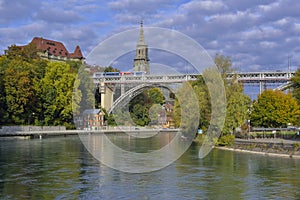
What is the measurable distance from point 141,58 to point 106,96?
38.2m

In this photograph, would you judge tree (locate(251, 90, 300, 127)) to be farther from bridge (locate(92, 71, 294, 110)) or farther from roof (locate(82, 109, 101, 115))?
roof (locate(82, 109, 101, 115))

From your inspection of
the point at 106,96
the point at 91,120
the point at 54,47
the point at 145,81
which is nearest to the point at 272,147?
the point at 145,81

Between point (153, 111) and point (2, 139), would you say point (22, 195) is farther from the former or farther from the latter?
point (153, 111)

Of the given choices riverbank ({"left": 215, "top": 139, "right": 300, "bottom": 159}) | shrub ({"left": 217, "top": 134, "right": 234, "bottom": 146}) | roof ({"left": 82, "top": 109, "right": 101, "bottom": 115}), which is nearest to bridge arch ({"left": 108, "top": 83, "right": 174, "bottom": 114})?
roof ({"left": 82, "top": 109, "right": 101, "bottom": 115})

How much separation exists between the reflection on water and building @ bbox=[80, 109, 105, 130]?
51967mm

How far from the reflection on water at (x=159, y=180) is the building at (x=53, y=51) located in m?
95.9

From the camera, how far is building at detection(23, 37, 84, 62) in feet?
414

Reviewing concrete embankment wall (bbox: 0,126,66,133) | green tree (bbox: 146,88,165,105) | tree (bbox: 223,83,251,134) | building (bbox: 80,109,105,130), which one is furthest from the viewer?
green tree (bbox: 146,88,165,105)

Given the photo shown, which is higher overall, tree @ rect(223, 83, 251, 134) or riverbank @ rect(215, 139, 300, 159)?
tree @ rect(223, 83, 251, 134)

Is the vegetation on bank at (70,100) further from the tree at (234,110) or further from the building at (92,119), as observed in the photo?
the building at (92,119)

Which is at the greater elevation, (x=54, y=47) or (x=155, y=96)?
(x=54, y=47)

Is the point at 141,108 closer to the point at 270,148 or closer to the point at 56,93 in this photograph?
the point at 56,93

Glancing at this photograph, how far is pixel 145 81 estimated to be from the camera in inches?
3297

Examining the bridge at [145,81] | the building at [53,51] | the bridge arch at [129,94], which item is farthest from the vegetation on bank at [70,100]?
the building at [53,51]
